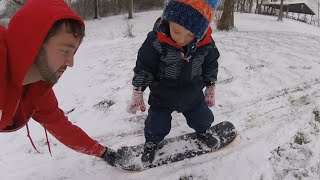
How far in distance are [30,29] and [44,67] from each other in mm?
254

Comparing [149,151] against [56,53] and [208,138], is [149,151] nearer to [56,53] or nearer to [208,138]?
[208,138]

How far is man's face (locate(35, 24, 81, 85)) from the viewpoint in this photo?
5.37 ft

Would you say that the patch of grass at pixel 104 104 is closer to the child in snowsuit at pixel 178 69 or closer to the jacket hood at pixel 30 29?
the child in snowsuit at pixel 178 69

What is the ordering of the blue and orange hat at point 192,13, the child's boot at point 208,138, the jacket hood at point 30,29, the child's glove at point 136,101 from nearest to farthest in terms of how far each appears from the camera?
1. the jacket hood at point 30,29
2. the blue and orange hat at point 192,13
3. the child's glove at point 136,101
4. the child's boot at point 208,138

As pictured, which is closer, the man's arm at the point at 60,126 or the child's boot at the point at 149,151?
the man's arm at the point at 60,126

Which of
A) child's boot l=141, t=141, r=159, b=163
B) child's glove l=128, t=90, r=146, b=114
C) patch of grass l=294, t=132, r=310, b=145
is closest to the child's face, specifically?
child's glove l=128, t=90, r=146, b=114

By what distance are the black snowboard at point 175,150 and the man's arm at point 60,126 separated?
10.3 inches

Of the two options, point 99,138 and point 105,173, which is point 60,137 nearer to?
point 105,173

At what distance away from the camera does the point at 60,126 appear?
2496 mm

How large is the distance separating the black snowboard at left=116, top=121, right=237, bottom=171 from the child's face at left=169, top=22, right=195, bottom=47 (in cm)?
104

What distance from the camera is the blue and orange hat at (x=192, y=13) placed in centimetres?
225

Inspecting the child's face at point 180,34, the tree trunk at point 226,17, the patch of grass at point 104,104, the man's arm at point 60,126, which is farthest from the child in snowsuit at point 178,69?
the tree trunk at point 226,17

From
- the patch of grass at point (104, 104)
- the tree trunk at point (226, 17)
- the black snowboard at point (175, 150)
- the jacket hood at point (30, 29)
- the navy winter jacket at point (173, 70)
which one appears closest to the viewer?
the jacket hood at point (30, 29)

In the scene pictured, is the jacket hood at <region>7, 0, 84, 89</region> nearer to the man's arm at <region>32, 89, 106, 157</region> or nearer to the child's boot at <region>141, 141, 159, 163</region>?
the man's arm at <region>32, 89, 106, 157</region>
